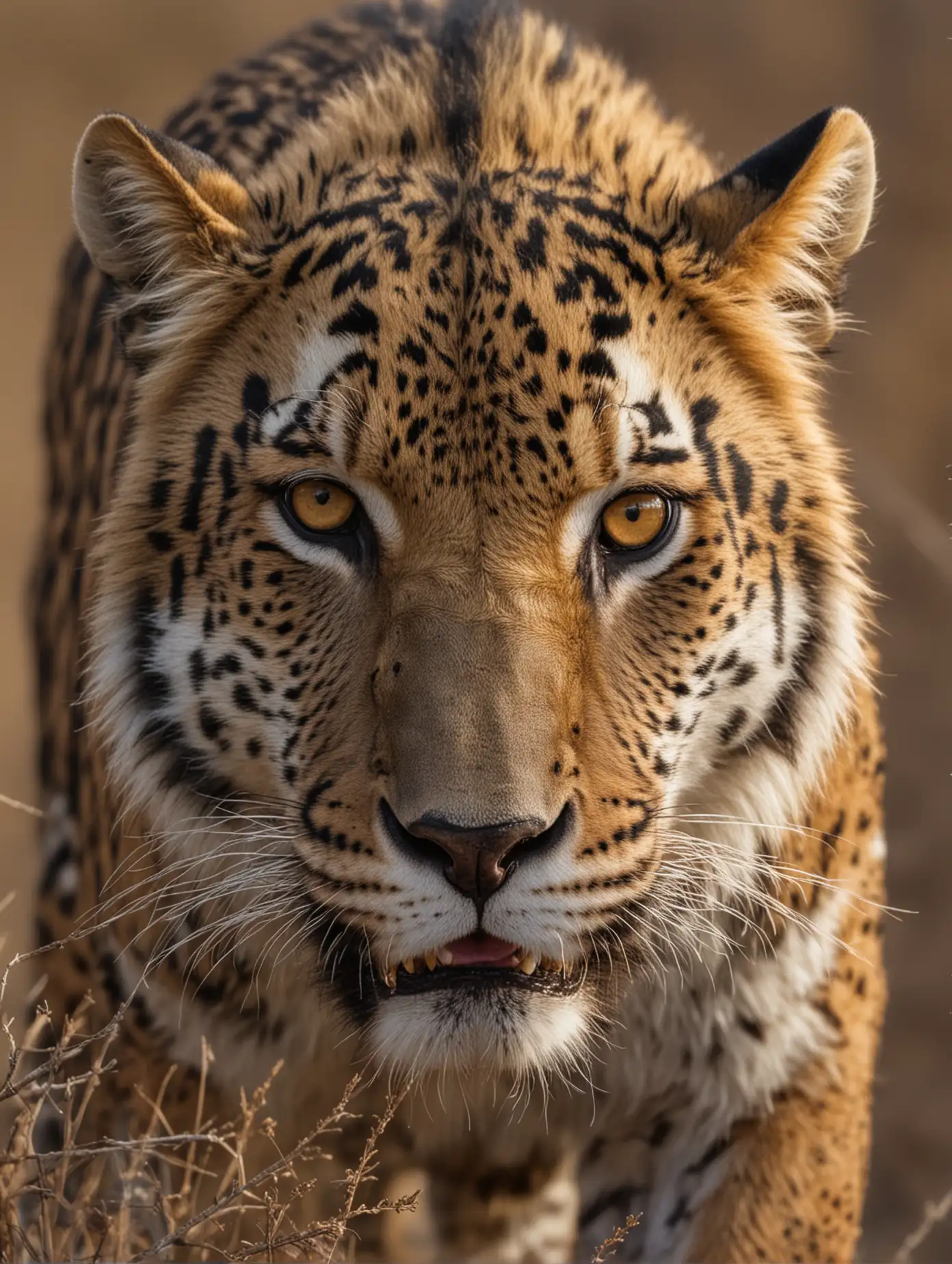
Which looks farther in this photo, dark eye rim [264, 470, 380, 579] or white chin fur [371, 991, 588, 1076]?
dark eye rim [264, 470, 380, 579]

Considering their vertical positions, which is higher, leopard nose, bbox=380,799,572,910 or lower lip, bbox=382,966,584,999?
leopard nose, bbox=380,799,572,910

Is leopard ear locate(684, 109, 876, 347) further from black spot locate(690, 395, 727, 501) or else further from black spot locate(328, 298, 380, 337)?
black spot locate(328, 298, 380, 337)

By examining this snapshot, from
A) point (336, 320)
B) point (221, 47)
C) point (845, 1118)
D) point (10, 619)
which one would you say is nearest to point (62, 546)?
point (336, 320)

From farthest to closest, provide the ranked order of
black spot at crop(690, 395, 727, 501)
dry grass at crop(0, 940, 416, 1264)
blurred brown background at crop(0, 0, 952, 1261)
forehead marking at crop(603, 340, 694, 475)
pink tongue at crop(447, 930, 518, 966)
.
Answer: blurred brown background at crop(0, 0, 952, 1261), black spot at crop(690, 395, 727, 501), forehead marking at crop(603, 340, 694, 475), pink tongue at crop(447, 930, 518, 966), dry grass at crop(0, 940, 416, 1264)

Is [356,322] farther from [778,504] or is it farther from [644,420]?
[778,504]

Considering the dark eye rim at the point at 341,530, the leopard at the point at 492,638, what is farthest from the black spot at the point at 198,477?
the dark eye rim at the point at 341,530

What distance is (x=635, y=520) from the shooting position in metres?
3.38

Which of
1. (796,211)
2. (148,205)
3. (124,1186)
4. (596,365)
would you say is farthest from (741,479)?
(124,1186)

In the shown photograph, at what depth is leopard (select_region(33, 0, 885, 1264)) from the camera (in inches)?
128

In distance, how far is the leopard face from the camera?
3.18 meters

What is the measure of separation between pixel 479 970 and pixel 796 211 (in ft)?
4.90

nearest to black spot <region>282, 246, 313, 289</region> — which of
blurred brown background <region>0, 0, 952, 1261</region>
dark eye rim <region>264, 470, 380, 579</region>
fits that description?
dark eye rim <region>264, 470, 380, 579</region>

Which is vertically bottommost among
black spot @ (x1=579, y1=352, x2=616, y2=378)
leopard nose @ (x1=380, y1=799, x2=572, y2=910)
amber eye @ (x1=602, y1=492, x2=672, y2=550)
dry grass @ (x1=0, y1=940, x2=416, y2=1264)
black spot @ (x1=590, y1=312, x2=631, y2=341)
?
dry grass @ (x1=0, y1=940, x2=416, y2=1264)

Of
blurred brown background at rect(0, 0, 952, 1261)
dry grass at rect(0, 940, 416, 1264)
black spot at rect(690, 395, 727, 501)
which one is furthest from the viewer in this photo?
blurred brown background at rect(0, 0, 952, 1261)
